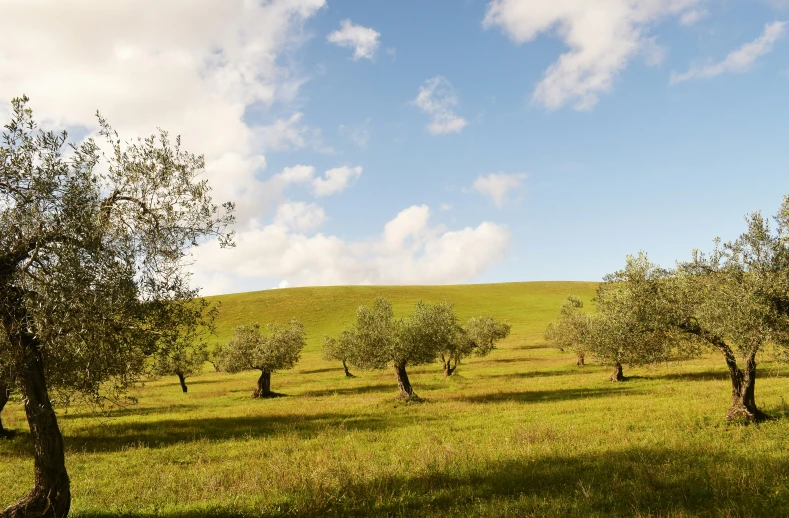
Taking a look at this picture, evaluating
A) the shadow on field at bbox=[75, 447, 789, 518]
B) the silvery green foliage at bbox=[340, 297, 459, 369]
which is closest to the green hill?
the silvery green foliage at bbox=[340, 297, 459, 369]

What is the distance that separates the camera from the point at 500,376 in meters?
52.1

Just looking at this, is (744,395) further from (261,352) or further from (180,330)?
(261,352)

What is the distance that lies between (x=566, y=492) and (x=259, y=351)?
142 feet

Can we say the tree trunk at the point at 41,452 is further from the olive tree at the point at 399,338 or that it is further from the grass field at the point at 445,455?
the olive tree at the point at 399,338

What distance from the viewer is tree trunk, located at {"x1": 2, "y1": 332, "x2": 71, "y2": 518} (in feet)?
34.1

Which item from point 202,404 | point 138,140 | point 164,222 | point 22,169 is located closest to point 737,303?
point 164,222

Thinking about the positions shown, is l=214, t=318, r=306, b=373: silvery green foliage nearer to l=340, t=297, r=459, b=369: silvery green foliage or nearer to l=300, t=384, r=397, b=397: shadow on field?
l=300, t=384, r=397, b=397: shadow on field

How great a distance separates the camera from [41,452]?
11.0 m

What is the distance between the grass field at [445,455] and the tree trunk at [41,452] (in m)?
1.58

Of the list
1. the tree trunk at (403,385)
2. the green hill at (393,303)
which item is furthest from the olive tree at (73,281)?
the green hill at (393,303)

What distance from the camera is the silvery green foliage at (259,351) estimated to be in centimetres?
4906

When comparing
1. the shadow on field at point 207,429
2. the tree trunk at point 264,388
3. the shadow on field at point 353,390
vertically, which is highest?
the shadow on field at point 207,429

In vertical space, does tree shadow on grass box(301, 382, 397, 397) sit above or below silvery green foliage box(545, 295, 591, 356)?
below

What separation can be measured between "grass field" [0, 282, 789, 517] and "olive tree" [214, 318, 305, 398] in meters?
5.99
